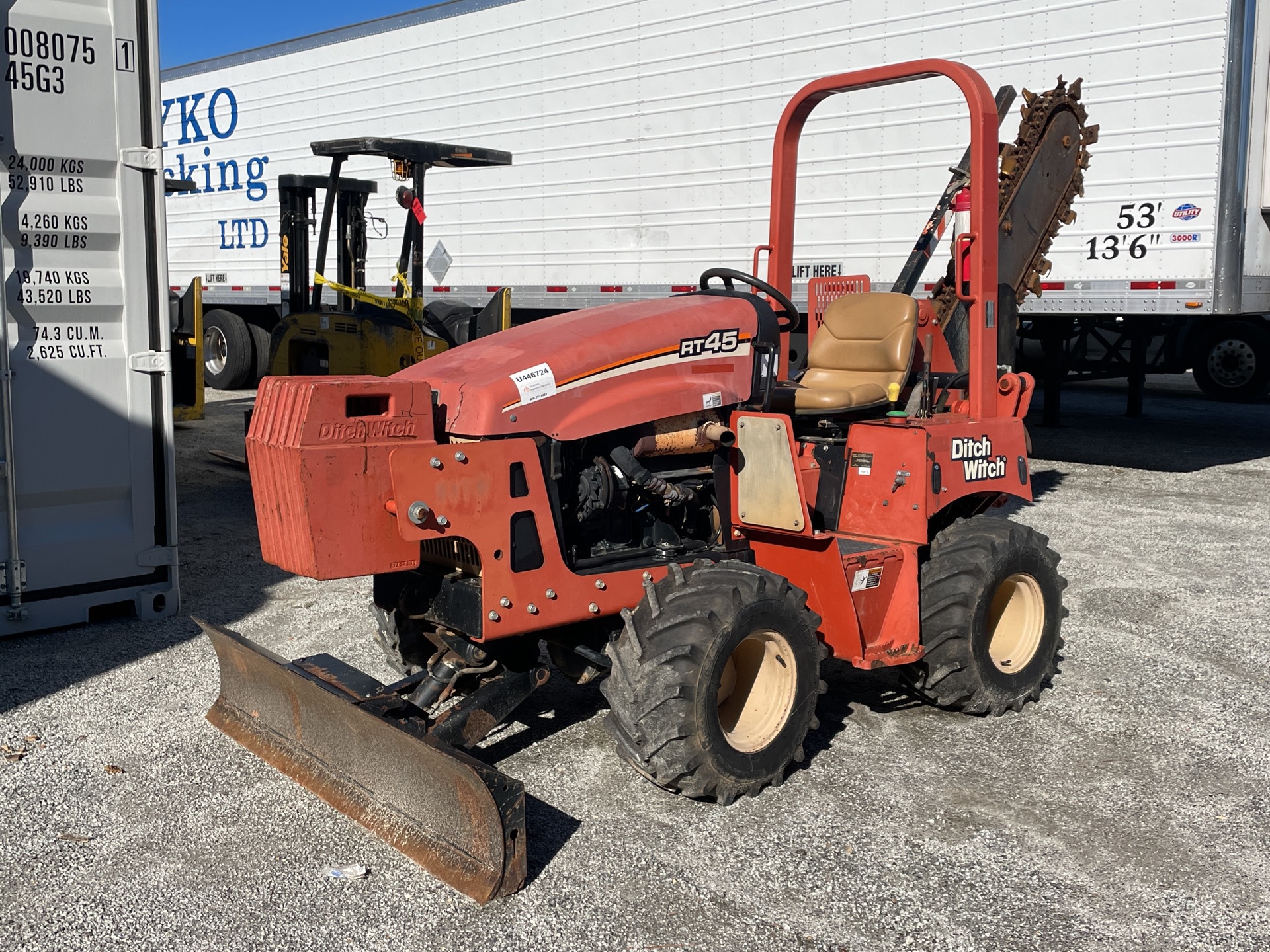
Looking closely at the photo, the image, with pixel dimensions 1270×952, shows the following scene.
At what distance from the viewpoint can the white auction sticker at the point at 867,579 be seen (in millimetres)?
4094

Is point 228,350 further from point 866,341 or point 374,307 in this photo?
point 866,341

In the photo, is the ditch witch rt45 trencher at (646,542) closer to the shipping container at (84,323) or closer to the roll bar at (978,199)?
the roll bar at (978,199)

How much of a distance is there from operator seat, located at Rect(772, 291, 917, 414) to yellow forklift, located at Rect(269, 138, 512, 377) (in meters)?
4.95

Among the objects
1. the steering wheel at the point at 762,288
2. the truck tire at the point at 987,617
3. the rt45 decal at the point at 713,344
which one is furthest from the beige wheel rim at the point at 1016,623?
the rt45 decal at the point at 713,344

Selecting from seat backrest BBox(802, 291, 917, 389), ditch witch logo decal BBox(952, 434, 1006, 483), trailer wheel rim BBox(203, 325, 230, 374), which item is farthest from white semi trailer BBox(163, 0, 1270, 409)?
ditch witch logo decal BBox(952, 434, 1006, 483)

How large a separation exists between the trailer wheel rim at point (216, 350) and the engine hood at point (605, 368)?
500 inches

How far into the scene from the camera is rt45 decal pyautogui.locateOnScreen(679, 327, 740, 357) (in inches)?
152

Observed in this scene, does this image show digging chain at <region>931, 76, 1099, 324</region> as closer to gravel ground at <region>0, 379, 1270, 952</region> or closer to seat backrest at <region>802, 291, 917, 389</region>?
seat backrest at <region>802, 291, 917, 389</region>

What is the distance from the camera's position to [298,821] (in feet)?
11.6

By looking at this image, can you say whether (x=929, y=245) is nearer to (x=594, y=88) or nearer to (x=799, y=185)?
(x=799, y=185)

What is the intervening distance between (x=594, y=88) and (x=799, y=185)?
2.43m

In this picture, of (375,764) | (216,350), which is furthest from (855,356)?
(216,350)

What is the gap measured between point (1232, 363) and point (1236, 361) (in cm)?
4

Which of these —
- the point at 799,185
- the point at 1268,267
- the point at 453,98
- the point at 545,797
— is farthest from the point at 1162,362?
the point at 545,797
